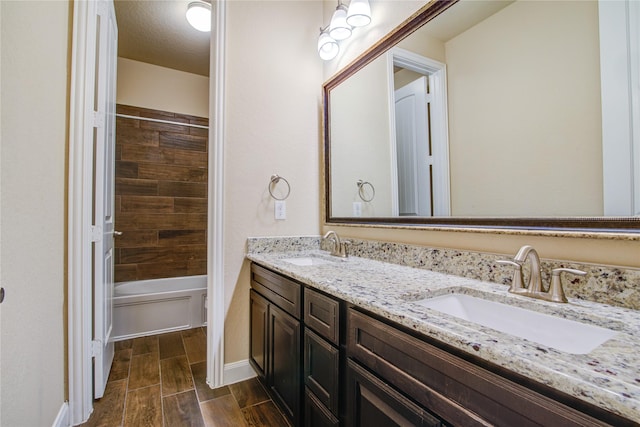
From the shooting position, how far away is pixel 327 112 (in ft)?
6.79

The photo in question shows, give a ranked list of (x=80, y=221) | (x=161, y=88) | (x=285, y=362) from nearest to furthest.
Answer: (x=285, y=362) < (x=80, y=221) < (x=161, y=88)

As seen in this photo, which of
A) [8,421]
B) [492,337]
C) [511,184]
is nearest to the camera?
[492,337]

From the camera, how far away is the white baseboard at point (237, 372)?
5.90 ft

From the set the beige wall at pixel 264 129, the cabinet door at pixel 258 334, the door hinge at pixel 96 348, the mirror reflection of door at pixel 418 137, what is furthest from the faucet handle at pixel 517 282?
the door hinge at pixel 96 348

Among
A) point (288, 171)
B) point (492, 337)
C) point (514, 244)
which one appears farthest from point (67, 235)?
point (514, 244)

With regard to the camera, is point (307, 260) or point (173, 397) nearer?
point (173, 397)

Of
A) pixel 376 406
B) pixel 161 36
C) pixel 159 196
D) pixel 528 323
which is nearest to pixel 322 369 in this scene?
pixel 376 406

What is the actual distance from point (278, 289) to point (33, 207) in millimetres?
1020

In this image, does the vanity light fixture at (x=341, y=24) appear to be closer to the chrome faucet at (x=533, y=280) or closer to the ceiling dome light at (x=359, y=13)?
the ceiling dome light at (x=359, y=13)

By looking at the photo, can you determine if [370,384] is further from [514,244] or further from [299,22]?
[299,22]

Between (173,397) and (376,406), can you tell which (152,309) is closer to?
(173,397)

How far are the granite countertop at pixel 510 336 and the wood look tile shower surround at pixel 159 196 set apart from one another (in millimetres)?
2209

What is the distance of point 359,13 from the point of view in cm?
165

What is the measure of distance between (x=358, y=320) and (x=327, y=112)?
155cm
